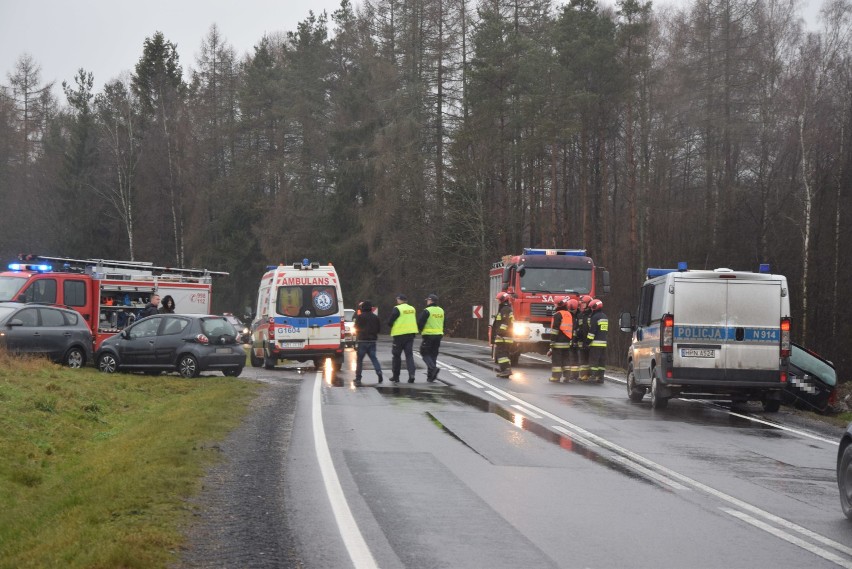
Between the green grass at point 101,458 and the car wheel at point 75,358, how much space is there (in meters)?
1.11

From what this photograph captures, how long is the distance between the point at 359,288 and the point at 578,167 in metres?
15.0

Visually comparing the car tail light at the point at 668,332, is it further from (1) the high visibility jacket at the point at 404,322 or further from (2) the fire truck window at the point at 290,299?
(2) the fire truck window at the point at 290,299

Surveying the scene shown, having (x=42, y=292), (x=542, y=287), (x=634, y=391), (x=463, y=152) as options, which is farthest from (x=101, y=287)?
(x=463, y=152)

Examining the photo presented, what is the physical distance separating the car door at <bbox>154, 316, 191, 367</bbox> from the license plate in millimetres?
11215

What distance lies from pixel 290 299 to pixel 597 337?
7988mm

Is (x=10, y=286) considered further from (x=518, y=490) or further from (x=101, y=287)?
(x=518, y=490)

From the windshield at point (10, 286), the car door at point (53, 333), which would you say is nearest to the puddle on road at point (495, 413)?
the car door at point (53, 333)

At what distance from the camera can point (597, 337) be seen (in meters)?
24.1

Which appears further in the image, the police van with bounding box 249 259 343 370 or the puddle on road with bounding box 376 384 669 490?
the police van with bounding box 249 259 343 370

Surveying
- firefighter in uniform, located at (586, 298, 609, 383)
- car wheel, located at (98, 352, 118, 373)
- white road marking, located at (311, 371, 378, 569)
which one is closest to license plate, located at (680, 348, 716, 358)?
firefighter in uniform, located at (586, 298, 609, 383)

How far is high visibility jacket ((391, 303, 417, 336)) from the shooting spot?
894 inches

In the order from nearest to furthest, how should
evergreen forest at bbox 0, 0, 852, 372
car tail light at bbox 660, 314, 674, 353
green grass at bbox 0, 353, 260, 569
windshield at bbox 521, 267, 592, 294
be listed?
green grass at bbox 0, 353, 260, 569 → car tail light at bbox 660, 314, 674, 353 → windshield at bbox 521, 267, 592, 294 → evergreen forest at bbox 0, 0, 852, 372

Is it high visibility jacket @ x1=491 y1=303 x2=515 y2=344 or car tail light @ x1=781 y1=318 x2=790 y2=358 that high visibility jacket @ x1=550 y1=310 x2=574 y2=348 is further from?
car tail light @ x1=781 y1=318 x2=790 y2=358

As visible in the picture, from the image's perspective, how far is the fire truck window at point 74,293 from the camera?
27438 mm
